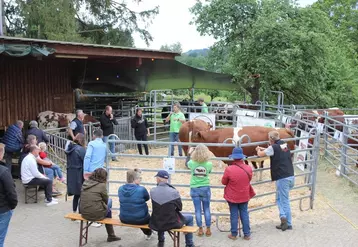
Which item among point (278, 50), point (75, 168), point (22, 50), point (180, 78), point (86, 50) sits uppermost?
point (278, 50)

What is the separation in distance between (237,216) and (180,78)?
1253 cm

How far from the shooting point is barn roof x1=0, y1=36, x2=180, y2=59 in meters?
9.31

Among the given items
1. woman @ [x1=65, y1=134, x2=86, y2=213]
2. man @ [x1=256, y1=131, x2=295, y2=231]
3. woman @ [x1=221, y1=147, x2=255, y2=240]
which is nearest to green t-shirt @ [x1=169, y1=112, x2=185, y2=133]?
woman @ [x1=65, y1=134, x2=86, y2=213]

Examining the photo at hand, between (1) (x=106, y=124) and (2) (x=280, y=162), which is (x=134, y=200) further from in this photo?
(1) (x=106, y=124)

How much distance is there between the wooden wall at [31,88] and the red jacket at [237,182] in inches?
328

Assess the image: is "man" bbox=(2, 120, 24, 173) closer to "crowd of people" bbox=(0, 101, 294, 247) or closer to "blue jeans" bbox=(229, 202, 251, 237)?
"crowd of people" bbox=(0, 101, 294, 247)

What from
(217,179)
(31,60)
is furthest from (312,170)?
(31,60)

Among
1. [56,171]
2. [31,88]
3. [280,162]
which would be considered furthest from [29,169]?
[31,88]

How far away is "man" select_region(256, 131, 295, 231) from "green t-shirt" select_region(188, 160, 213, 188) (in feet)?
3.39

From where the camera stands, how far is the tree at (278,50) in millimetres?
16484

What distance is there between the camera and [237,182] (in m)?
6.03

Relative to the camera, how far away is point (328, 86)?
19.1 m

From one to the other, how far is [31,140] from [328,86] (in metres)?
15.2

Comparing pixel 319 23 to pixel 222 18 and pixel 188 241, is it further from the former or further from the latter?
pixel 188 241
